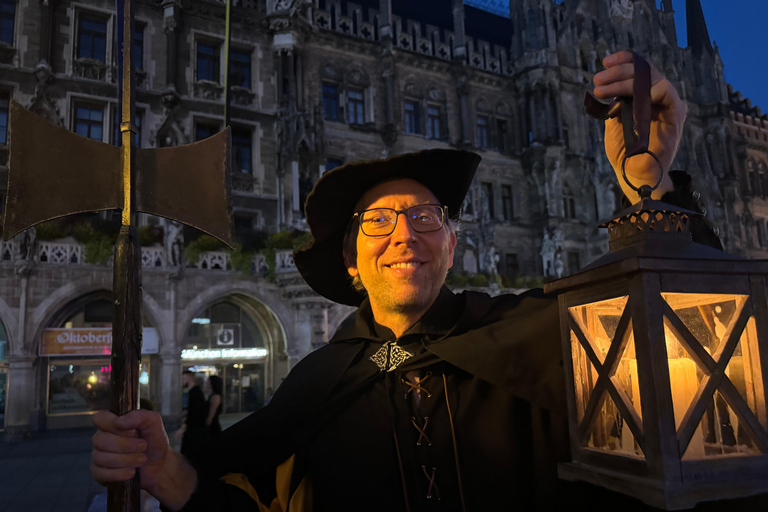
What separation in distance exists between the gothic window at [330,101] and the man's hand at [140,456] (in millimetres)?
19572

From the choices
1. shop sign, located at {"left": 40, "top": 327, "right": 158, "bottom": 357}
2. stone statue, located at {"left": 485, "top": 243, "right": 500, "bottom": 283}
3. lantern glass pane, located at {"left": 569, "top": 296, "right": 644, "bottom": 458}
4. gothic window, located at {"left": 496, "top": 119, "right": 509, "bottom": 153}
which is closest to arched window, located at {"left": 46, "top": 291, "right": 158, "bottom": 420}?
shop sign, located at {"left": 40, "top": 327, "right": 158, "bottom": 357}

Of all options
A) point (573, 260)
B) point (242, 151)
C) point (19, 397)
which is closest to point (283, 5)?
point (242, 151)

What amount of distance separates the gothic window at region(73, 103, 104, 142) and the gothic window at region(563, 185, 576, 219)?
17.9m

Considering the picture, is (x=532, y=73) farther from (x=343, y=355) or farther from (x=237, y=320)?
(x=343, y=355)

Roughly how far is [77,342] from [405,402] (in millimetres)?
15291

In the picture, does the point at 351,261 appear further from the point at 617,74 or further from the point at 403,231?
the point at 617,74

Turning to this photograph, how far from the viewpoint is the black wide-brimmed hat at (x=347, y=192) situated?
2.09m

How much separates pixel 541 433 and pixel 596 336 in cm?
54

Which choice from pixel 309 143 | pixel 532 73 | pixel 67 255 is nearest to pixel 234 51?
pixel 309 143

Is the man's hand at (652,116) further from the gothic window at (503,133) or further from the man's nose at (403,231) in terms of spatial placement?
the gothic window at (503,133)

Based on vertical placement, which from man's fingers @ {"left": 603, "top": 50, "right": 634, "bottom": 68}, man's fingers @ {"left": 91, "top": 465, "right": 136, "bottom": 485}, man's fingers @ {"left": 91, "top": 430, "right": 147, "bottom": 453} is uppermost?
man's fingers @ {"left": 603, "top": 50, "right": 634, "bottom": 68}

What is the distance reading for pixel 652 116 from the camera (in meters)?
1.46

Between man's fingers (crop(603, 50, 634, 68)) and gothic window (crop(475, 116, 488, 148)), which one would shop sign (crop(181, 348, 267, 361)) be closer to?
gothic window (crop(475, 116, 488, 148))

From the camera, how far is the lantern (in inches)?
41.1
